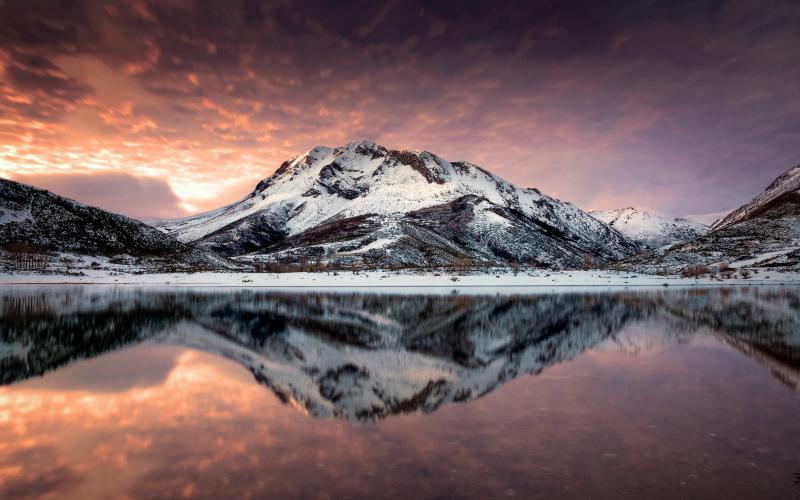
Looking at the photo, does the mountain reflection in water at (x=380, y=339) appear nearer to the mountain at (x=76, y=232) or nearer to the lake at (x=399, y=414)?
the lake at (x=399, y=414)

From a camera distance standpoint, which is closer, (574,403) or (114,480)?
(114,480)

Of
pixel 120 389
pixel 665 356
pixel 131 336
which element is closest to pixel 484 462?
pixel 120 389

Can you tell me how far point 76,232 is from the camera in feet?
376

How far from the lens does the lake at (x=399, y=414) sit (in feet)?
22.2

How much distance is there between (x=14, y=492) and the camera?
21.1 ft

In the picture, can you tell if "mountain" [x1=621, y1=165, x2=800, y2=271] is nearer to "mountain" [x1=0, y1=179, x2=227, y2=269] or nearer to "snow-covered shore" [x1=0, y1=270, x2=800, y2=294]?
"snow-covered shore" [x1=0, y1=270, x2=800, y2=294]

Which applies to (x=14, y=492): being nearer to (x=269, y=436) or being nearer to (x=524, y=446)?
(x=269, y=436)

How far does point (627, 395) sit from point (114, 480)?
1055 cm

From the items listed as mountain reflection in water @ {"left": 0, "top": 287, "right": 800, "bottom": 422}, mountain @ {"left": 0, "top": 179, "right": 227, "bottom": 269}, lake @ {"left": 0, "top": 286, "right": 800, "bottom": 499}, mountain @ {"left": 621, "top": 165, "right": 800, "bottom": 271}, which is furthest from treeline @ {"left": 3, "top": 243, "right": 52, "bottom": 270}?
mountain @ {"left": 621, "top": 165, "right": 800, "bottom": 271}

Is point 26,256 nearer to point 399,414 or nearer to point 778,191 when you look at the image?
point 399,414

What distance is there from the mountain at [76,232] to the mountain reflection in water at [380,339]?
85.6 m

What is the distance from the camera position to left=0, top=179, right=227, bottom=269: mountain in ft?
342

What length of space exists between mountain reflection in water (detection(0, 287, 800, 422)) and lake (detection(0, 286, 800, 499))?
0.12 m

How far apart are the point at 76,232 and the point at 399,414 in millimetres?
130023
